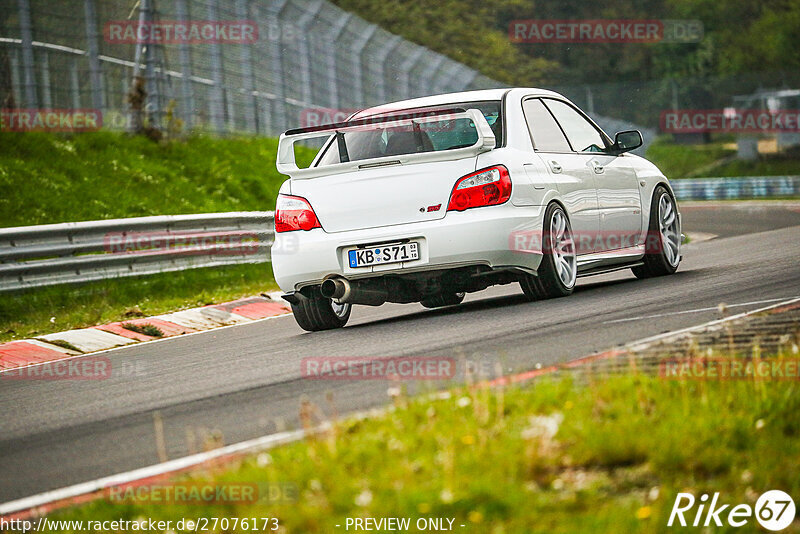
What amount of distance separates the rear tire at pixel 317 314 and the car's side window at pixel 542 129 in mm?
1976

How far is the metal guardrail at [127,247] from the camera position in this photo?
12406 millimetres

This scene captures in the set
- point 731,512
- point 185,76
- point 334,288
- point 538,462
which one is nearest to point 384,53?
point 185,76

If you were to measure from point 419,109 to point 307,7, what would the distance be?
13242 mm

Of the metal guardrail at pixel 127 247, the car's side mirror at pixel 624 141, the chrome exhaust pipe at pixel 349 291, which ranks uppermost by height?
the car's side mirror at pixel 624 141

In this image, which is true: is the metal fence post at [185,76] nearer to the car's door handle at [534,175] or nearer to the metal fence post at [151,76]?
the metal fence post at [151,76]

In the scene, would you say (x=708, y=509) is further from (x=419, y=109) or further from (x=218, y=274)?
(x=218, y=274)

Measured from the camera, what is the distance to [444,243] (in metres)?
8.84

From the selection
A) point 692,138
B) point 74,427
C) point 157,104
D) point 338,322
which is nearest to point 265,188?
point 157,104

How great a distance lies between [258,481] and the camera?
4.27 metres

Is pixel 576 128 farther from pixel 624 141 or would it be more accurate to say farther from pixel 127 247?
pixel 127 247

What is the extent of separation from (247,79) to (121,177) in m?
4.68

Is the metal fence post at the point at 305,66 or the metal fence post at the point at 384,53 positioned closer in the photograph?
the metal fence post at the point at 305,66

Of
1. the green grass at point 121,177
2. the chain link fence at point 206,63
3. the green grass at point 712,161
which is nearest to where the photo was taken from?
the green grass at point 121,177

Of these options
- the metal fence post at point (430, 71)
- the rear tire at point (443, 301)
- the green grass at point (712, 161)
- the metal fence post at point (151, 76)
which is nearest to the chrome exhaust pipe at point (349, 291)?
the rear tire at point (443, 301)
